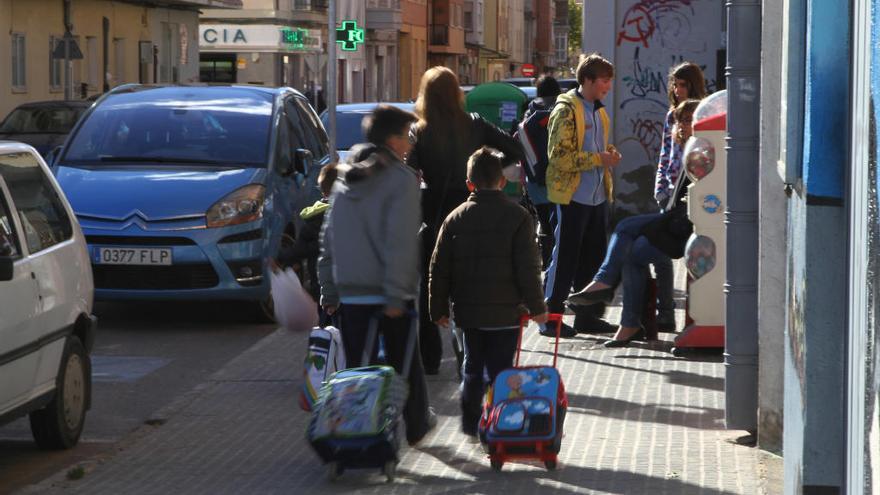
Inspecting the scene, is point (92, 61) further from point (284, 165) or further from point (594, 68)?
point (594, 68)

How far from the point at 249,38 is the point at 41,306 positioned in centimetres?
5260

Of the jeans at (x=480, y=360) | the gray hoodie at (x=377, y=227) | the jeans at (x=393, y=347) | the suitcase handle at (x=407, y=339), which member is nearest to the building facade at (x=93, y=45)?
the jeans at (x=480, y=360)

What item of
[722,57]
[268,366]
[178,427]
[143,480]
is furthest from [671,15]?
[143,480]

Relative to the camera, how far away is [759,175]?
24.7 feet

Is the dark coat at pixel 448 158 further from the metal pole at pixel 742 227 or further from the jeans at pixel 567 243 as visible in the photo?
the jeans at pixel 567 243

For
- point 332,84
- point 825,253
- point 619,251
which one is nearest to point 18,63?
point 332,84

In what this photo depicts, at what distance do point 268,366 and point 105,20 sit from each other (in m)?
38.6

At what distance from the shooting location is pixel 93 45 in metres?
47.2

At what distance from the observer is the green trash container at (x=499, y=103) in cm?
1773

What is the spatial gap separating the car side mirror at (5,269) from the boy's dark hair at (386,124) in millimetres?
1568

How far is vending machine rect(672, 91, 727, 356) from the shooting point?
A: 10.3 metres

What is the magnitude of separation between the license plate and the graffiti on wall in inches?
303

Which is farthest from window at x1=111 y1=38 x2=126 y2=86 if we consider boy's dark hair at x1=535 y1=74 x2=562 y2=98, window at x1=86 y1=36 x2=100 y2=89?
boy's dark hair at x1=535 y1=74 x2=562 y2=98

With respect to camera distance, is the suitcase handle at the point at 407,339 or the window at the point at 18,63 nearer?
the suitcase handle at the point at 407,339
